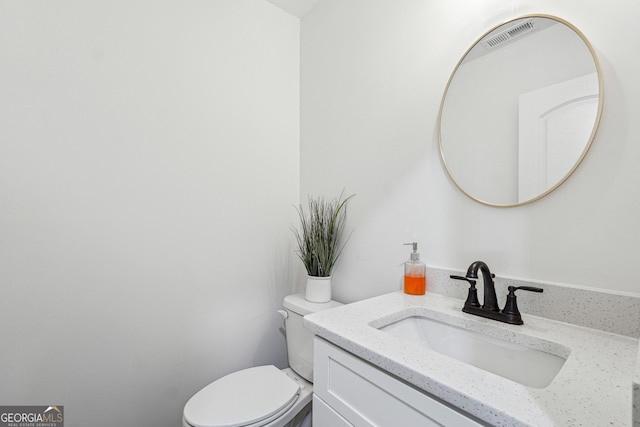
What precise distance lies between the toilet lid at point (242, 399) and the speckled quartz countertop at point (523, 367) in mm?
476

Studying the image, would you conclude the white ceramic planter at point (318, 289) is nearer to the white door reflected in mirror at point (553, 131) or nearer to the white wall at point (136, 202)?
the white wall at point (136, 202)

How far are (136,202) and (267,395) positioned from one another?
3.14 ft

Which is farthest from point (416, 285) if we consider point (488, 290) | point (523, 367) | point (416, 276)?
point (523, 367)

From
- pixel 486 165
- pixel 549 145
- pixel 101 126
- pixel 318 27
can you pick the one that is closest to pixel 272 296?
pixel 101 126

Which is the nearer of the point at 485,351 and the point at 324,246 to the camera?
the point at 485,351

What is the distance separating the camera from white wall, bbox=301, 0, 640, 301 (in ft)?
2.37

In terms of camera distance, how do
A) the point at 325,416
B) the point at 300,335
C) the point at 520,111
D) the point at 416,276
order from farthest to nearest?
1. the point at 300,335
2. the point at 416,276
3. the point at 520,111
4. the point at 325,416

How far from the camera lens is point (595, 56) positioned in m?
0.75

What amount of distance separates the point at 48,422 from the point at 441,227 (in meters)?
1.61

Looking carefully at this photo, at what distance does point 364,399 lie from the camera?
66 cm

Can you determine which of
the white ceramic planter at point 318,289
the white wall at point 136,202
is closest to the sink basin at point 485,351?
the white ceramic planter at point 318,289

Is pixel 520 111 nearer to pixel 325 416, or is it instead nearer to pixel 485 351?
pixel 485 351

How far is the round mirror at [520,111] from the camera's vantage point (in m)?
0.78

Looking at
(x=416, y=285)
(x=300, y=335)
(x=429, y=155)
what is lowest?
(x=300, y=335)
